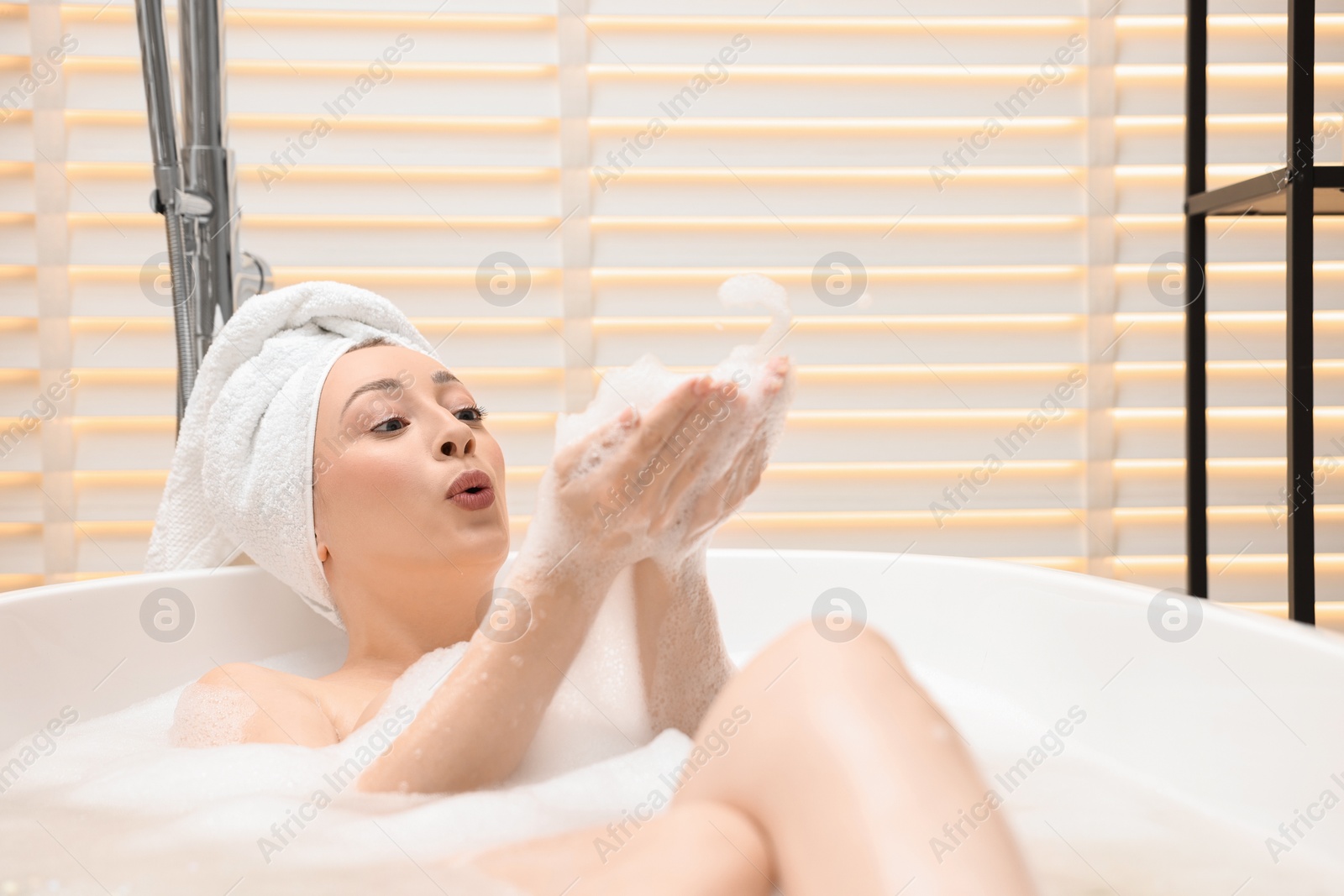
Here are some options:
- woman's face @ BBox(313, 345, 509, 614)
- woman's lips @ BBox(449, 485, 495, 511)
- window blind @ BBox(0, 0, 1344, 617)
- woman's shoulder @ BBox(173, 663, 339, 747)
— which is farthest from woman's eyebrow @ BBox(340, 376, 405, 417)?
window blind @ BBox(0, 0, 1344, 617)

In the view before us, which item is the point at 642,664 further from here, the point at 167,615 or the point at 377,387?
the point at 167,615

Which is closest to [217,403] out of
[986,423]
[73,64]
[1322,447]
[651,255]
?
[651,255]

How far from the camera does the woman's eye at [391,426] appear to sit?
1091mm

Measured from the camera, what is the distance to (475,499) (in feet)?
3.50

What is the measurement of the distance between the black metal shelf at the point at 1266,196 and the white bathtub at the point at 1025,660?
0.63m

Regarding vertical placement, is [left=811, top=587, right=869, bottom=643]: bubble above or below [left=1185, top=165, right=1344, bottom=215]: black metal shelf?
below

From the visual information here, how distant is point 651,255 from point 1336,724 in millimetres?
1290

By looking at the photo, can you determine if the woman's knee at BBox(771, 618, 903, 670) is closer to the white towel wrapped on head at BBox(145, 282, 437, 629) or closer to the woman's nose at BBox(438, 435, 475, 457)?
the woman's nose at BBox(438, 435, 475, 457)

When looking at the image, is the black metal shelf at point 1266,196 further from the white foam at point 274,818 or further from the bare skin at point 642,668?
the white foam at point 274,818

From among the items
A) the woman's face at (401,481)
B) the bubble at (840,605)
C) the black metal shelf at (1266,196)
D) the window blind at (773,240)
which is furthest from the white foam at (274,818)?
the black metal shelf at (1266,196)

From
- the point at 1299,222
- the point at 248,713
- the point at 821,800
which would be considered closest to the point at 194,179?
the point at 248,713

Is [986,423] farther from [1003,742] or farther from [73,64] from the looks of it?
[73,64]

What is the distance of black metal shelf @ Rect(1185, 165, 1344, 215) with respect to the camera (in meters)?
1.31

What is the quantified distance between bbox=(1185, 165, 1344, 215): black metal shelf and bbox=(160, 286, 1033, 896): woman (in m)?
0.93
